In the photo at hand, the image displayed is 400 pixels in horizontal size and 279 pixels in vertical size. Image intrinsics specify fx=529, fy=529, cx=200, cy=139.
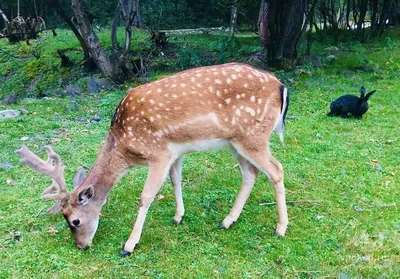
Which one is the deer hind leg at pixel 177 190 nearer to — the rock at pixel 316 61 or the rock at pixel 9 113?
the rock at pixel 9 113

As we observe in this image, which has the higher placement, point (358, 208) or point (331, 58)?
point (358, 208)

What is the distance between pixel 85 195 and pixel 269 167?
1496mm

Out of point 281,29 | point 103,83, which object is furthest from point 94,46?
point 281,29

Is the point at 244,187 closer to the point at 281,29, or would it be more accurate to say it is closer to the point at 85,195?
the point at 85,195

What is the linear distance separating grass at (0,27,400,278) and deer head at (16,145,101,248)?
14cm

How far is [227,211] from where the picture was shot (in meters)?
4.91

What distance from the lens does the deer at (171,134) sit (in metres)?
4.18

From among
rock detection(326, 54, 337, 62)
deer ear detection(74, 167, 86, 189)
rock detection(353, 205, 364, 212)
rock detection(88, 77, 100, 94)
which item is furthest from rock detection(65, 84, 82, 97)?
rock detection(353, 205, 364, 212)

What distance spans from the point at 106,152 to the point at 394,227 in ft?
8.07

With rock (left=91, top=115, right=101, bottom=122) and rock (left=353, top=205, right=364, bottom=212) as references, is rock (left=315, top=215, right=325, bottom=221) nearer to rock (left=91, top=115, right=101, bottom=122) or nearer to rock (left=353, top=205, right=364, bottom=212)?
rock (left=353, top=205, right=364, bottom=212)

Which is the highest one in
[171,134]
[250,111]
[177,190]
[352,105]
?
[250,111]

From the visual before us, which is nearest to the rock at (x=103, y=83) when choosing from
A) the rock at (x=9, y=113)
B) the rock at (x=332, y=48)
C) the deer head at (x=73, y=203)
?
the rock at (x=9, y=113)

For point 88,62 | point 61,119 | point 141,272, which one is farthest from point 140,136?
point 88,62

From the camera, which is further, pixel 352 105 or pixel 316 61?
pixel 316 61
